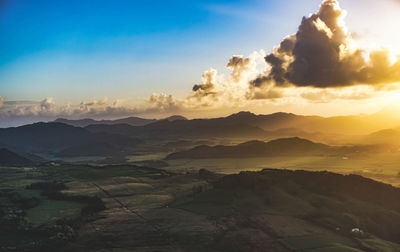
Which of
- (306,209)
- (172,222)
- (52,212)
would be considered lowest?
(52,212)

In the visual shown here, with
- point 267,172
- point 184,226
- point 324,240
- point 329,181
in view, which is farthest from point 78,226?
point 329,181

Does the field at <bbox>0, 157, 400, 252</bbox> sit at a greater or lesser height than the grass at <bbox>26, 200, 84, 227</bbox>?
greater

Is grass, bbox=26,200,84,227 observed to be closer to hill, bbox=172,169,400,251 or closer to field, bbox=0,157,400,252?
field, bbox=0,157,400,252

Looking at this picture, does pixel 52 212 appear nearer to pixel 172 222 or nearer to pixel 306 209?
pixel 172 222

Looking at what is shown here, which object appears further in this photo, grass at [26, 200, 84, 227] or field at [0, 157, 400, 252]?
grass at [26, 200, 84, 227]

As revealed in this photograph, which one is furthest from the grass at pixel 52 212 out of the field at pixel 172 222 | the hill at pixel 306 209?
the hill at pixel 306 209

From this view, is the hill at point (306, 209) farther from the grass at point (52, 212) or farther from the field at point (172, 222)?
the grass at point (52, 212)

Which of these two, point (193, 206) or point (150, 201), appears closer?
point (193, 206)

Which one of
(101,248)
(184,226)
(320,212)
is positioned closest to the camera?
(101,248)

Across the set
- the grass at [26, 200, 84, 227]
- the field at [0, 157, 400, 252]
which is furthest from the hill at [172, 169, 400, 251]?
the grass at [26, 200, 84, 227]

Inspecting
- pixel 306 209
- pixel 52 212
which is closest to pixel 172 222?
pixel 306 209

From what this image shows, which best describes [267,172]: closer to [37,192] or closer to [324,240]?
[324,240]
